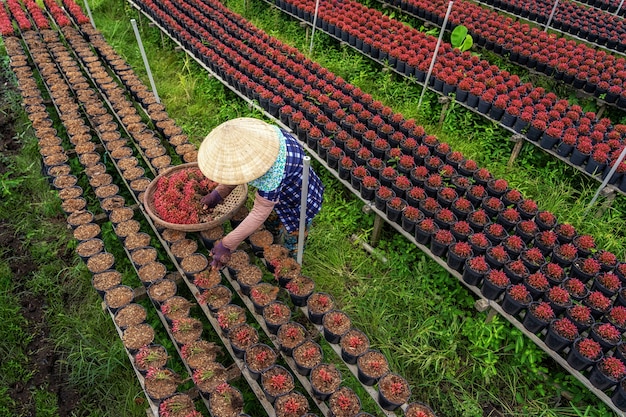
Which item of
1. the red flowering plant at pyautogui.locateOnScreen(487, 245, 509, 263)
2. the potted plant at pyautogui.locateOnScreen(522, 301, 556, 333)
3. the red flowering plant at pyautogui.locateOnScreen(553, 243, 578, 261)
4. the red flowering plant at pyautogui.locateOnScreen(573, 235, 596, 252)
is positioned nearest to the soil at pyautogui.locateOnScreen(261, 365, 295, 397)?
the potted plant at pyautogui.locateOnScreen(522, 301, 556, 333)

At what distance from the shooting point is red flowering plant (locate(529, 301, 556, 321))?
112 inches

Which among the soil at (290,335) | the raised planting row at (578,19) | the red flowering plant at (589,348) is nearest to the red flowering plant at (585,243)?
the red flowering plant at (589,348)

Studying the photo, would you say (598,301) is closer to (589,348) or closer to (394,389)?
(589,348)

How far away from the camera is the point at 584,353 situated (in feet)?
8.63

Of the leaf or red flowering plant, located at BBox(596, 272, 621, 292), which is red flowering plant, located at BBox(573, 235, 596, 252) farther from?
the leaf

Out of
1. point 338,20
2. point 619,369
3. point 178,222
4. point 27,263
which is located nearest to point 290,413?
point 178,222

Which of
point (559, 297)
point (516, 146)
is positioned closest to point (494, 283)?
point (559, 297)

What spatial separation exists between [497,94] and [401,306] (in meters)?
3.30

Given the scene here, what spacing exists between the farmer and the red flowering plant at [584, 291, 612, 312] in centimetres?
234

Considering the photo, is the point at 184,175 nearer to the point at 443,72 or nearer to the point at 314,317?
the point at 314,317

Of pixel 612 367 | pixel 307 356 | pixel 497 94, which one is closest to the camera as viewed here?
pixel 612 367

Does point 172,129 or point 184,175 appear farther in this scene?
A: point 172,129

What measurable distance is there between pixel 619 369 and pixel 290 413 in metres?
2.12

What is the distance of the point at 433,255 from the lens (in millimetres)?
3477
